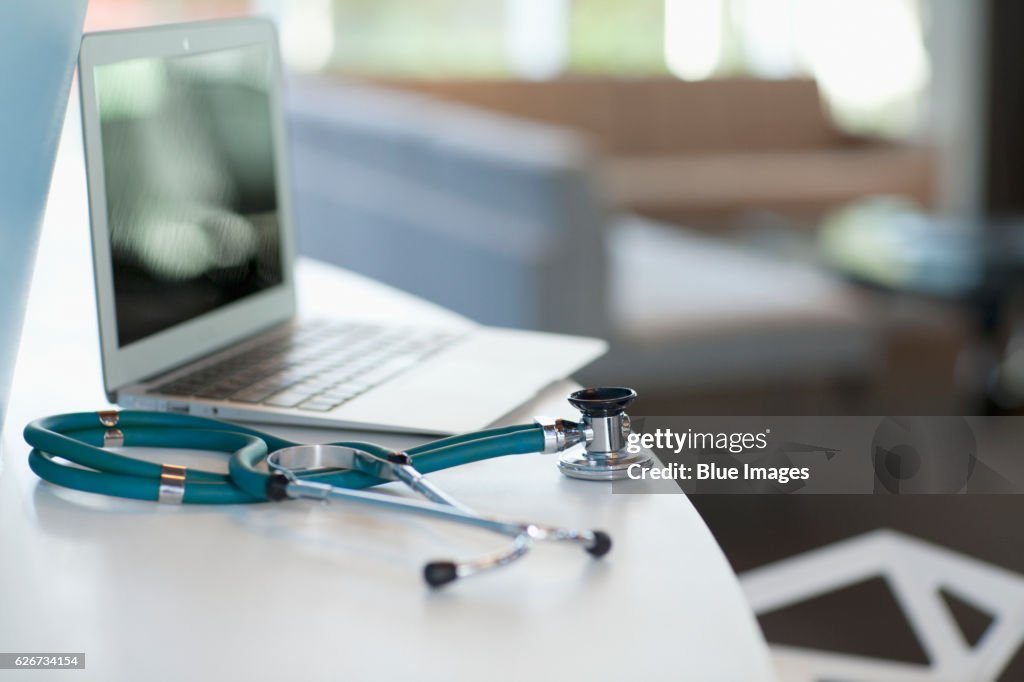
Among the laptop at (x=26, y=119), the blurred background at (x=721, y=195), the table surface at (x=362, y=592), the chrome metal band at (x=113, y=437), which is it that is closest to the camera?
the table surface at (x=362, y=592)

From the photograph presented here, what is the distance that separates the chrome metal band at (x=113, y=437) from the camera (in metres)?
0.63

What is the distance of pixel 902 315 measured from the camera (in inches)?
127

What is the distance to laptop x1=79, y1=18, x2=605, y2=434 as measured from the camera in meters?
0.70

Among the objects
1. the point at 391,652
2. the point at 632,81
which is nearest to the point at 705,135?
the point at 632,81

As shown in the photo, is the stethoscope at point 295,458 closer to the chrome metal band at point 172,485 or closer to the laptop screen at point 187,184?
the chrome metal band at point 172,485

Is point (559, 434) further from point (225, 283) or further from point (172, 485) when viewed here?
point (225, 283)

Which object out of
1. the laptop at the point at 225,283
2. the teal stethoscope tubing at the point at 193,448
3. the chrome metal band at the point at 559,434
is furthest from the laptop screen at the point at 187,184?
the chrome metal band at the point at 559,434

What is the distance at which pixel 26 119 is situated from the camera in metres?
0.54

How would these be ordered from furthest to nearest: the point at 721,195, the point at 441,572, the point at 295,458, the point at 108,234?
1. the point at 721,195
2. the point at 108,234
3. the point at 295,458
4. the point at 441,572

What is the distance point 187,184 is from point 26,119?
0.25 metres

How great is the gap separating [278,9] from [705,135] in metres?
2.25

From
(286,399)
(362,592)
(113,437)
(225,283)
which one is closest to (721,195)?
(225,283)


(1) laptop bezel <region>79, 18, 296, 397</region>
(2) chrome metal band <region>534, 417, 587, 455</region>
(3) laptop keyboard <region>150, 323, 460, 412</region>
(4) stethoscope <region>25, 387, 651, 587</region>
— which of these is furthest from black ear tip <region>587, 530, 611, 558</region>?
(1) laptop bezel <region>79, 18, 296, 397</region>

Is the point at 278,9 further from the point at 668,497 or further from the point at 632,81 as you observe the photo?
the point at 668,497
